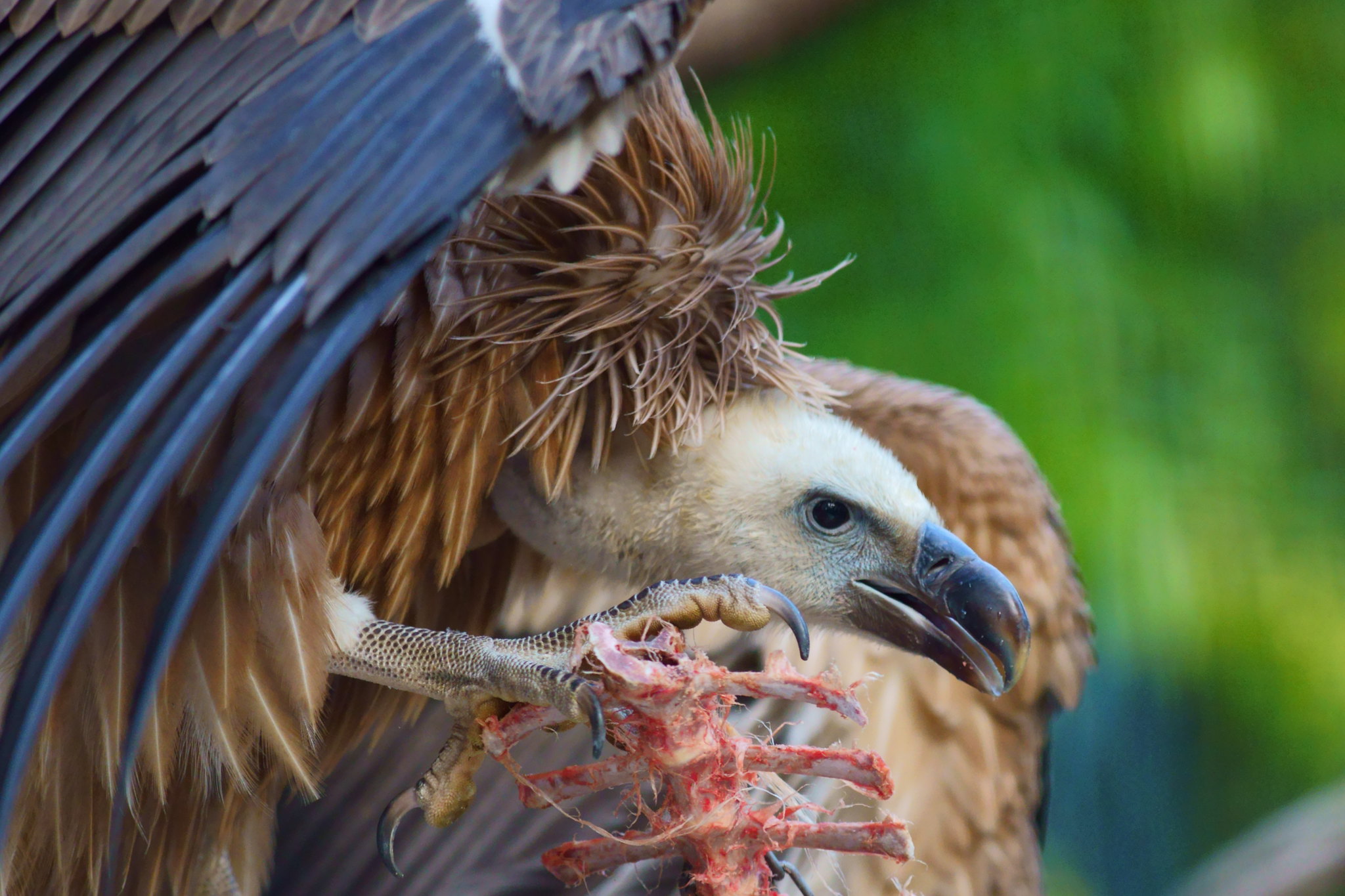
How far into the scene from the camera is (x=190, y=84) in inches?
33.8

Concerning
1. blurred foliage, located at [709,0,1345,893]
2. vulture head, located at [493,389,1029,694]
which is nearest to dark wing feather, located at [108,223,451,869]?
vulture head, located at [493,389,1029,694]

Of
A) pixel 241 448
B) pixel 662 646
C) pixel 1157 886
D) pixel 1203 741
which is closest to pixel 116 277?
pixel 241 448

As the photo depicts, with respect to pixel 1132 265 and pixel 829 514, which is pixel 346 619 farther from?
pixel 1132 265

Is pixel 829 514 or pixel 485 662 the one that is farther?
pixel 829 514

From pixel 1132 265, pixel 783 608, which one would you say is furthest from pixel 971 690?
pixel 1132 265

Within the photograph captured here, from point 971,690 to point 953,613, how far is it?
525 millimetres

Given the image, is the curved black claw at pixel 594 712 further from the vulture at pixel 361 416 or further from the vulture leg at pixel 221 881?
the vulture leg at pixel 221 881

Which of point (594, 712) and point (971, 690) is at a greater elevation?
point (594, 712)

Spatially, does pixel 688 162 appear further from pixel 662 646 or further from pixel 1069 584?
pixel 1069 584

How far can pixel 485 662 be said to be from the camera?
0.92 meters

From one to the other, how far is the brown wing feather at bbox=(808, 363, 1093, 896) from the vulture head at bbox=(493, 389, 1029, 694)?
32 cm

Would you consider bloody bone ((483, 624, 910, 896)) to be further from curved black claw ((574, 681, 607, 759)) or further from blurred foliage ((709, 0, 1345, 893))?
blurred foliage ((709, 0, 1345, 893))

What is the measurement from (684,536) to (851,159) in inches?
44.0

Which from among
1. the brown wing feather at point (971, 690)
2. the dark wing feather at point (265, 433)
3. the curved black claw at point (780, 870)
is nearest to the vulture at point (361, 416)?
the dark wing feather at point (265, 433)
